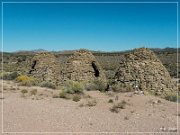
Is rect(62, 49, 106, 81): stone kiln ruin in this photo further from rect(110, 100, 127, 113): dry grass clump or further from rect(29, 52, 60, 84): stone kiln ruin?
rect(110, 100, 127, 113): dry grass clump

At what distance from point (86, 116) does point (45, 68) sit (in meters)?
13.6

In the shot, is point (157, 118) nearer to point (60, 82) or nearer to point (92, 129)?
point (92, 129)

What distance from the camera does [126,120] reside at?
11.7 m

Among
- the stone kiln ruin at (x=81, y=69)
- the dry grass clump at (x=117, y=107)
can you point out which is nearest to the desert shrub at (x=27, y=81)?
the stone kiln ruin at (x=81, y=69)

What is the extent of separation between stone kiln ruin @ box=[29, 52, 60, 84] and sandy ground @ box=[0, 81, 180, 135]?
27.8ft

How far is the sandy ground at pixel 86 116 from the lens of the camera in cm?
1050

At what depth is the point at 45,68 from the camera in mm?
25594

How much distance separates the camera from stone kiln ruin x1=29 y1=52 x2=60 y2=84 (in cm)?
2530

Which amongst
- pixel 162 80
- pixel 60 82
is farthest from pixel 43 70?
pixel 162 80

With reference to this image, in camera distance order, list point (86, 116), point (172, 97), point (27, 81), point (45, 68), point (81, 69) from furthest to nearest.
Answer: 1. point (45, 68)
2. point (27, 81)
3. point (81, 69)
4. point (172, 97)
5. point (86, 116)

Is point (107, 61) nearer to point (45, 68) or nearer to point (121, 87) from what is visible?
point (45, 68)

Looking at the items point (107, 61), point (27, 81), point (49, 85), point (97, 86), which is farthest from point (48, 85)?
point (107, 61)

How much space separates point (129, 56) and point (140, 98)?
12.6 feet

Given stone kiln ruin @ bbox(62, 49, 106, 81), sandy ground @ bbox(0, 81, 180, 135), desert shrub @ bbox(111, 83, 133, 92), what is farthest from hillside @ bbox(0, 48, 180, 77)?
sandy ground @ bbox(0, 81, 180, 135)
